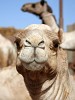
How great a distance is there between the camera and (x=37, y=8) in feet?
23.6

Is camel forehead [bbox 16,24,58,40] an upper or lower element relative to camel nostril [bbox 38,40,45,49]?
upper

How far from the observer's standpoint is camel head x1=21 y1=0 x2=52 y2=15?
690cm

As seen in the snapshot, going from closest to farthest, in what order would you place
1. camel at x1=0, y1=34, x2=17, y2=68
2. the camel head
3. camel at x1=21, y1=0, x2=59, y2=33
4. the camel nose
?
the camel nose → camel at x1=21, y1=0, x2=59, y2=33 → camel at x1=0, y1=34, x2=17, y2=68 → the camel head

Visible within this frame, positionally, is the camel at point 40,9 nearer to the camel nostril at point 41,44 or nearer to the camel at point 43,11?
the camel at point 43,11

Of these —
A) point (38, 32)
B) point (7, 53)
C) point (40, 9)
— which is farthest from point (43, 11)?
point (38, 32)

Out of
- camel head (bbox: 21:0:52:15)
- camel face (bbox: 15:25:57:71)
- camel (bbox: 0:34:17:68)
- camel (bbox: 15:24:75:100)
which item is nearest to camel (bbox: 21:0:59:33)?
camel head (bbox: 21:0:52:15)

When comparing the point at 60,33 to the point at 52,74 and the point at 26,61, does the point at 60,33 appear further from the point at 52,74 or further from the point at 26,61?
the point at 26,61

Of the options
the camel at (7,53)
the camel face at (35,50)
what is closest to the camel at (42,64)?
the camel face at (35,50)

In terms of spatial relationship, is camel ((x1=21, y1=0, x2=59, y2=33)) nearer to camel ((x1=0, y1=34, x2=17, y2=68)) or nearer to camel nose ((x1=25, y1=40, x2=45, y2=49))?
camel ((x1=0, y1=34, x2=17, y2=68))

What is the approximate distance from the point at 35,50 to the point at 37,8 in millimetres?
5750

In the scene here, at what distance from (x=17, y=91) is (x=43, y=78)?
148 centimetres

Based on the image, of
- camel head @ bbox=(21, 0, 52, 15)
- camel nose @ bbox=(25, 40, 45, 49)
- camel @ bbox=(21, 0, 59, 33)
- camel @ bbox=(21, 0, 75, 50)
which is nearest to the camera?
camel nose @ bbox=(25, 40, 45, 49)

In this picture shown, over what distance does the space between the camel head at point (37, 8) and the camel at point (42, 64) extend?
16.3 ft

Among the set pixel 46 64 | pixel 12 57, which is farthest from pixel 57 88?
pixel 12 57
